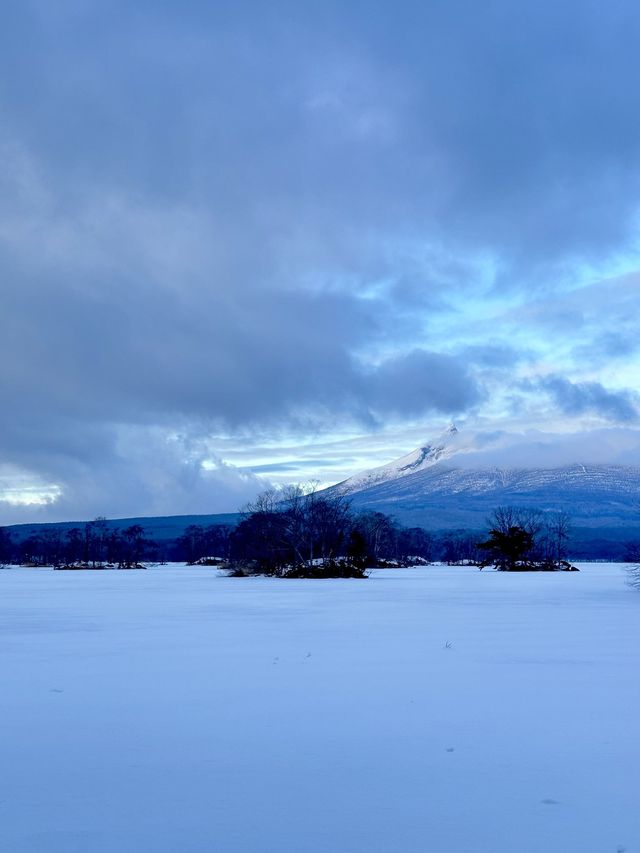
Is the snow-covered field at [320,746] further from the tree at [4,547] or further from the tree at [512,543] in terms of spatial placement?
the tree at [4,547]

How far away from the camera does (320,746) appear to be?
7754 mm

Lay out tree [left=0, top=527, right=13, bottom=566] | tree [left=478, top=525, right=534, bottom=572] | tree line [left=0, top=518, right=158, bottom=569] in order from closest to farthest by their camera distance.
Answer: tree [left=478, top=525, right=534, bottom=572] → tree line [left=0, top=518, right=158, bottom=569] → tree [left=0, top=527, right=13, bottom=566]

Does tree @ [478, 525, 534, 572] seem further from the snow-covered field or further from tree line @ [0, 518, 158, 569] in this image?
tree line @ [0, 518, 158, 569]

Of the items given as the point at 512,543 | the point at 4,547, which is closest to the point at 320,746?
the point at 512,543

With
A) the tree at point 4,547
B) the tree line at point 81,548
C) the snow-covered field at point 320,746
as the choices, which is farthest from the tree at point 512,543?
the tree at point 4,547

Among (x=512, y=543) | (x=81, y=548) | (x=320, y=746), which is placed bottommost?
(x=320, y=746)

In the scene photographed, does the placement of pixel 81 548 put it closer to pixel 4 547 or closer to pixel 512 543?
pixel 4 547

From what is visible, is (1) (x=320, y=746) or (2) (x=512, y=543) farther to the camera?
(2) (x=512, y=543)

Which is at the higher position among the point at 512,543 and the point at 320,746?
the point at 512,543

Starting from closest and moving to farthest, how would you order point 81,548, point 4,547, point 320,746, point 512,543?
point 320,746
point 512,543
point 4,547
point 81,548

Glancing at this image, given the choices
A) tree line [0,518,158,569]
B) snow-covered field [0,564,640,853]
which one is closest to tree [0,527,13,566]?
tree line [0,518,158,569]

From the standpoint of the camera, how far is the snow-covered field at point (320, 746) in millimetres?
5551

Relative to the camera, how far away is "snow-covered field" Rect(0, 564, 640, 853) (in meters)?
5.55

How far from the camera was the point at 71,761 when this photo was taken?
23.7 ft
